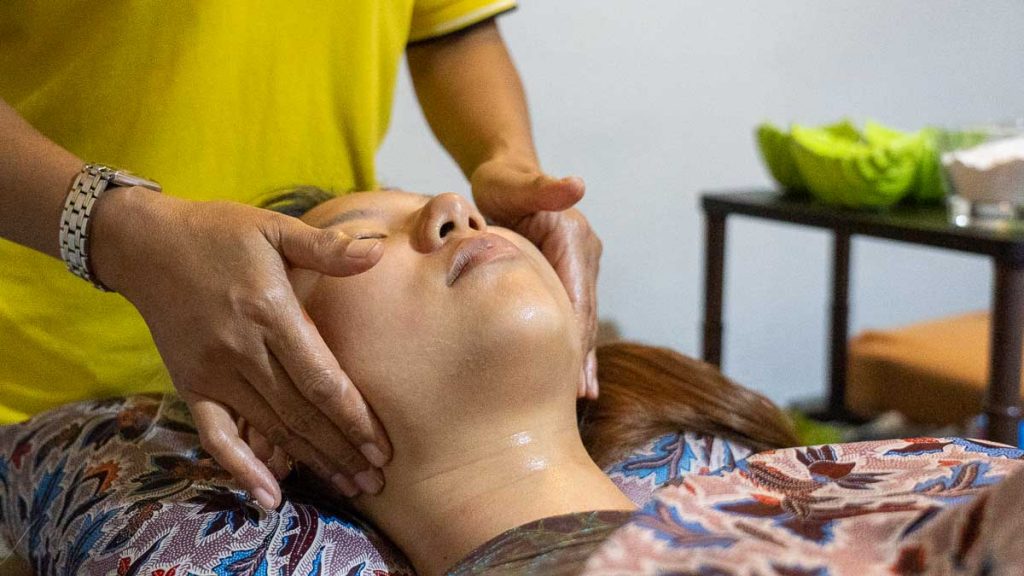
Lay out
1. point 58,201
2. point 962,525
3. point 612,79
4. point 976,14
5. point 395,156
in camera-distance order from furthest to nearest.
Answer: point 976,14 → point 612,79 → point 395,156 → point 58,201 → point 962,525

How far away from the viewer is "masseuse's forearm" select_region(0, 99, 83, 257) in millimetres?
1158

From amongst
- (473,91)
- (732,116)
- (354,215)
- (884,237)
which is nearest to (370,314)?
(354,215)

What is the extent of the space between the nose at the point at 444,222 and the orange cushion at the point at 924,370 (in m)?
1.87

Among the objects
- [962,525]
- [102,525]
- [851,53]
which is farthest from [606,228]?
[962,525]

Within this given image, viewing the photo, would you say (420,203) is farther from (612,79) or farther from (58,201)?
(612,79)

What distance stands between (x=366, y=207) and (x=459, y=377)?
0.88ft

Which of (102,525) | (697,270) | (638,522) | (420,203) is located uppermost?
(420,203)

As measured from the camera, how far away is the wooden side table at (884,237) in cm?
198

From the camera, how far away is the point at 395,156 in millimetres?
2652

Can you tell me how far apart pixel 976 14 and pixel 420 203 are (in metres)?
2.92

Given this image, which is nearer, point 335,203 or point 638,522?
point 638,522

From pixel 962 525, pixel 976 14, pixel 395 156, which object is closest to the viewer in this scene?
pixel 962 525

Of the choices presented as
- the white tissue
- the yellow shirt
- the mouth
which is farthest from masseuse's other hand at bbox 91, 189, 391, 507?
the white tissue

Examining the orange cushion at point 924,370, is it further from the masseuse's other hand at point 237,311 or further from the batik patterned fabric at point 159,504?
the masseuse's other hand at point 237,311
